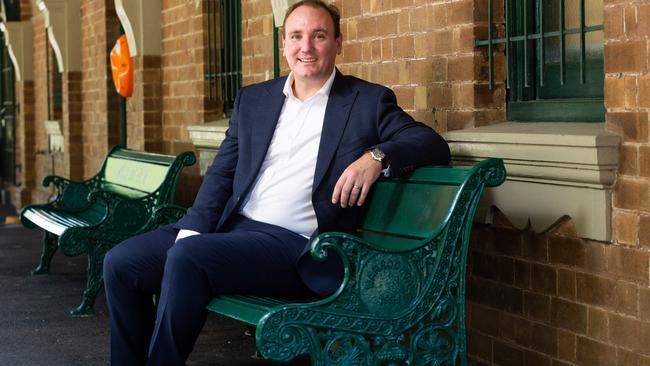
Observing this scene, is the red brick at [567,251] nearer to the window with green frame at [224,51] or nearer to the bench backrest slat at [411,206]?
the bench backrest slat at [411,206]

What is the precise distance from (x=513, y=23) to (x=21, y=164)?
12616 millimetres

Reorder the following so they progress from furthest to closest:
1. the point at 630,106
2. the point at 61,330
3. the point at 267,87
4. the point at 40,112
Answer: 1. the point at 40,112
2. the point at 61,330
3. the point at 267,87
4. the point at 630,106

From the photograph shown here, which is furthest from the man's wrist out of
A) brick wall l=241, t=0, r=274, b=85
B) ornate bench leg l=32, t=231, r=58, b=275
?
ornate bench leg l=32, t=231, r=58, b=275

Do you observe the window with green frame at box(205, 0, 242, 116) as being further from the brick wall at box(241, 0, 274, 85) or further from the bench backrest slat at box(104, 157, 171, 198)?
the bench backrest slat at box(104, 157, 171, 198)

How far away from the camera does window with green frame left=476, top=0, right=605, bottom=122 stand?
14.8 feet

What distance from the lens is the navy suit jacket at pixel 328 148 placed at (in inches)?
173

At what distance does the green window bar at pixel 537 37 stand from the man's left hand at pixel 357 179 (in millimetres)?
803

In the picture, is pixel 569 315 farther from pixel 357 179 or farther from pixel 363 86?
pixel 363 86

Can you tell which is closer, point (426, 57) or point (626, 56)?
point (626, 56)

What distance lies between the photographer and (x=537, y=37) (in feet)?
15.7

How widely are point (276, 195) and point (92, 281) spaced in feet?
9.43

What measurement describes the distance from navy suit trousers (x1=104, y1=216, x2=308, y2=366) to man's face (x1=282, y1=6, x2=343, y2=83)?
0.61 m

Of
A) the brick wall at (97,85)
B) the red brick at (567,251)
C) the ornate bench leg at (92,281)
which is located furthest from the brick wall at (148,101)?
the red brick at (567,251)

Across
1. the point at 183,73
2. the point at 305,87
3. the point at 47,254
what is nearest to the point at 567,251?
the point at 305,87
